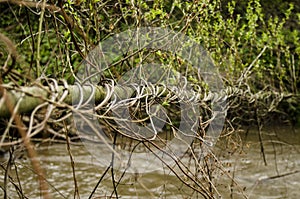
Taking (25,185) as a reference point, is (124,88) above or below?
above

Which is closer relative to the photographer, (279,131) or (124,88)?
(124,88)

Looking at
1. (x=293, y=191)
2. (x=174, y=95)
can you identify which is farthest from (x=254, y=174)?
(x=174, y=95)

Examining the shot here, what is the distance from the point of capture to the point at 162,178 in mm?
3996

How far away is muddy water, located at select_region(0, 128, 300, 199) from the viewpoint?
3471mm

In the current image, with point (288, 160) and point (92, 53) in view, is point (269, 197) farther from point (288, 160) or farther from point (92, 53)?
point (92, 53)

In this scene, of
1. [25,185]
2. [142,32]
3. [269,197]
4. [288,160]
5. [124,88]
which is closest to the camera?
[124,88]

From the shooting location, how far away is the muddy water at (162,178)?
11.4ft

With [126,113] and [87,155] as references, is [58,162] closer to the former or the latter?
[87,155]

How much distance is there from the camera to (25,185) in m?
3.87

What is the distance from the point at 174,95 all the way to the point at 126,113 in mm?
207

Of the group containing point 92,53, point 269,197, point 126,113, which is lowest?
point 269,197

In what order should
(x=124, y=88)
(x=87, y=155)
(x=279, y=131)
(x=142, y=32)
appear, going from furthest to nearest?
(x=279, y=131), (x=87, y=155), (x=142, y=32), (x=124, y=88)

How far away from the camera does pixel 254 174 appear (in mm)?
4102

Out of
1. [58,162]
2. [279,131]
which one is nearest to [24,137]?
[58,162]
